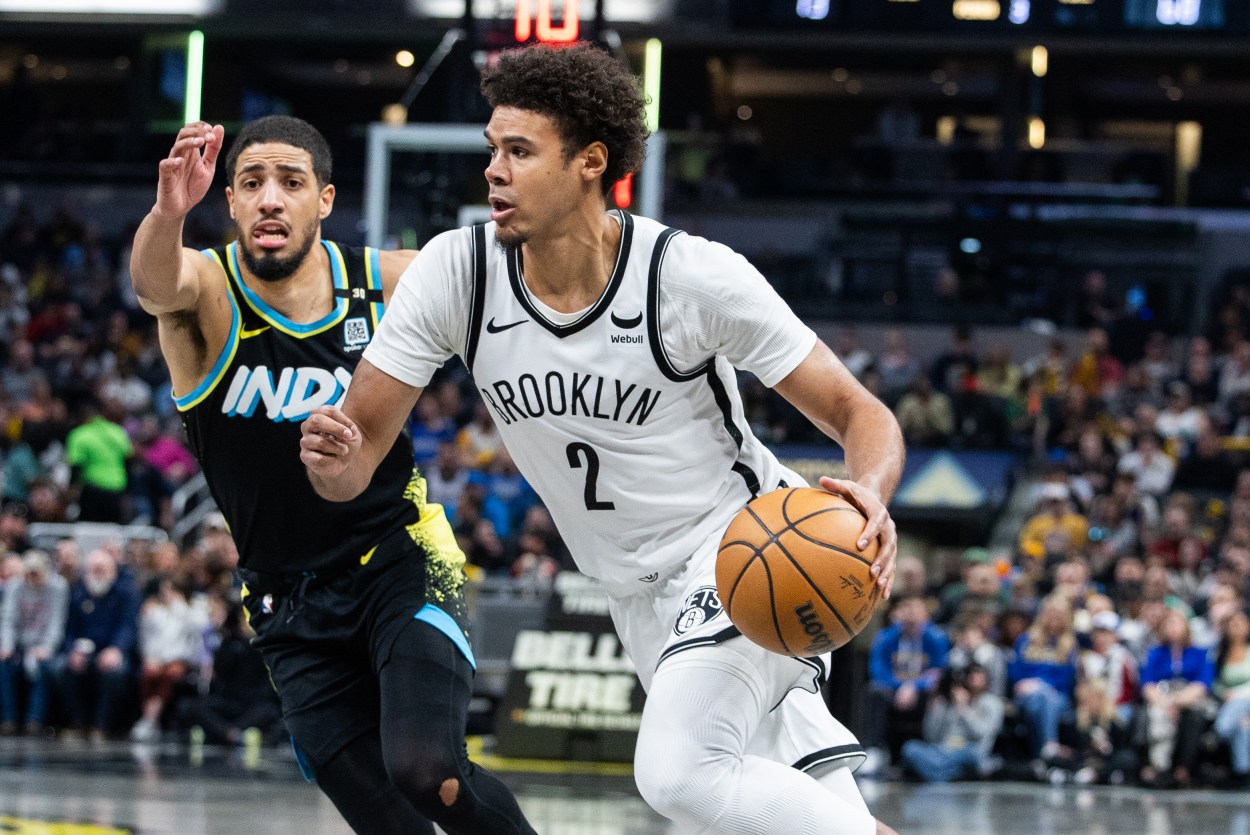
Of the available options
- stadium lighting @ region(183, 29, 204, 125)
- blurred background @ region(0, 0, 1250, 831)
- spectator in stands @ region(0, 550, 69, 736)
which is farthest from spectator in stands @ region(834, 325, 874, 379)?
stadium lighting @ region(183, 29, 204, 125)

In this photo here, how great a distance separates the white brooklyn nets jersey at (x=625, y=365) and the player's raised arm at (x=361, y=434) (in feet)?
0.16

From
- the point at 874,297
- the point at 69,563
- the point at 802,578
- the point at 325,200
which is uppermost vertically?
the point at 874,297

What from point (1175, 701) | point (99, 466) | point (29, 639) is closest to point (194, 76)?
point (99, 466)

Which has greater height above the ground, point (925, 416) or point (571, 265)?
point (571, 265)

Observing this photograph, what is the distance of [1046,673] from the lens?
11828 mm

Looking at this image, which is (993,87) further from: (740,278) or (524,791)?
(740,278)

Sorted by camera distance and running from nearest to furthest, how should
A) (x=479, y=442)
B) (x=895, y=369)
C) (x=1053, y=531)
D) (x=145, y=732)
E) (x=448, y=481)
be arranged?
(x=145, y=732) → (x=1053, y=531) → (x=448, y=481) → (x=479, y=442) → (x=895, y=369)

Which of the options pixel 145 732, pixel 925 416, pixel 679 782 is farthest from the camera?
pixel 925 416

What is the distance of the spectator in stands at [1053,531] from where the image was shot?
550 inches

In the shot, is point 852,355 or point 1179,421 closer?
point 1179,421

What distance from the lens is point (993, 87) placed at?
93.0 feet

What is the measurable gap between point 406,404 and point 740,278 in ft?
2.96

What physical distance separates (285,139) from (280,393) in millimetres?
771

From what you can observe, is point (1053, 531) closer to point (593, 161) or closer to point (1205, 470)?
point (1205, 470)
